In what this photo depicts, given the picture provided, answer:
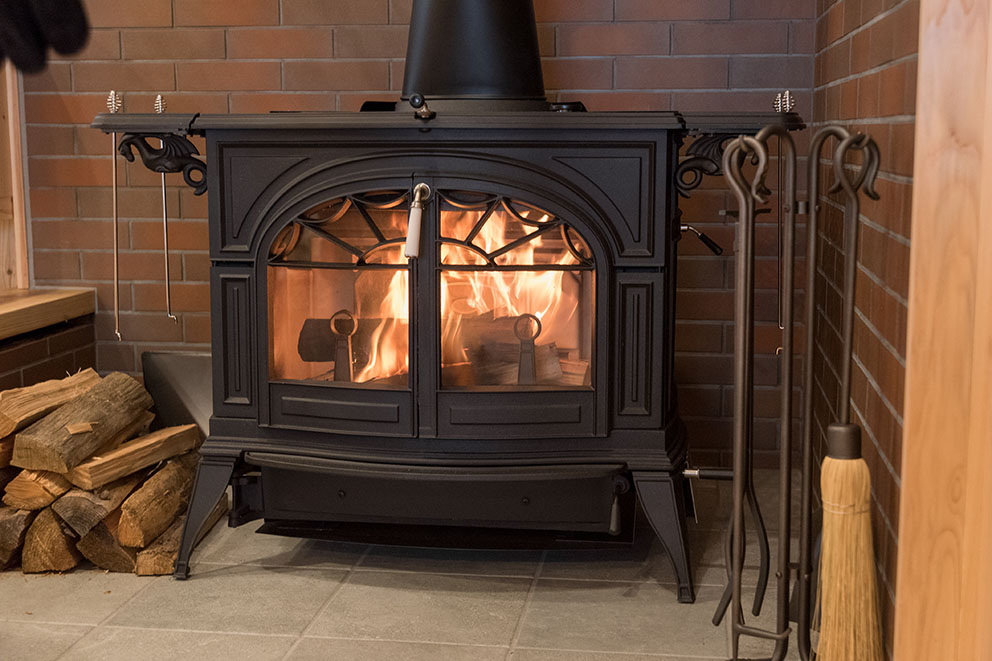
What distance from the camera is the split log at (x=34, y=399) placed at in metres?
2.46

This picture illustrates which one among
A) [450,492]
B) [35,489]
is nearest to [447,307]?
[450,492]

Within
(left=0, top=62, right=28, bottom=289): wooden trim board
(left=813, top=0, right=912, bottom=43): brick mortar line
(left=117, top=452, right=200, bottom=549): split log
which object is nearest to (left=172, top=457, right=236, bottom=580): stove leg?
(left=117, top=452, right=200, bottom=549): split log

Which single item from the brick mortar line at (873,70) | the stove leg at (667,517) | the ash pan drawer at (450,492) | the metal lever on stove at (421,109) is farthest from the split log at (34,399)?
the brick mortar line at (873,70)

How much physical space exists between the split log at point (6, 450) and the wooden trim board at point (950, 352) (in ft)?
6.30

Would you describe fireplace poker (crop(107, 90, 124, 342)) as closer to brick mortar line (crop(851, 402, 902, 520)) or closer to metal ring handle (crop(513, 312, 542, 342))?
metal ring handle (crop(513, 312, 542, 342))

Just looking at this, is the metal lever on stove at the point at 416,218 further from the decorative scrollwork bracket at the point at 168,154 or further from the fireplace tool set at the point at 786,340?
the fireplace tool set at the point at 786,340

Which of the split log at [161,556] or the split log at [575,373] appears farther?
the split log at [161,556]

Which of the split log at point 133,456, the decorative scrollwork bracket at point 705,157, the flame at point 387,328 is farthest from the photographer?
the split log at point 133,456

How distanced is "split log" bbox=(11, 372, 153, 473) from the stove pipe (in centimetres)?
103

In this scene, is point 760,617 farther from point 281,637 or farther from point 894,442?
point 281,637

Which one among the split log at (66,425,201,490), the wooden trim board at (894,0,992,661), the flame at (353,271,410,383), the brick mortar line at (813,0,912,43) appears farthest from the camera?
the split log at (66,425,201,490)

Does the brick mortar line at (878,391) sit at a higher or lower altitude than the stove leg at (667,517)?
higher

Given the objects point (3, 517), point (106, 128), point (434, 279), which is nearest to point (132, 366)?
point (3, 517)

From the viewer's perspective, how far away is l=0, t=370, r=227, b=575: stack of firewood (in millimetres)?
2418
